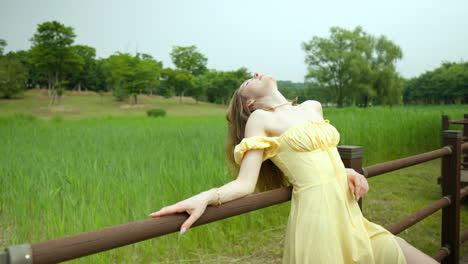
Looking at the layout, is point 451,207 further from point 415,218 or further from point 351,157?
point 351,157

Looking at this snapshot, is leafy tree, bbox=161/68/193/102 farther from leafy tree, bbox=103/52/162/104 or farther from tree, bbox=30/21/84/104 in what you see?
tree, bbox=30/21/84/104

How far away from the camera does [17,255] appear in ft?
1.96

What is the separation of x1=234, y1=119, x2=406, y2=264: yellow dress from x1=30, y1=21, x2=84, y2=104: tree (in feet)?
93.0

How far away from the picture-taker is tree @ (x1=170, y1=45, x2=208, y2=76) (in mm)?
53406

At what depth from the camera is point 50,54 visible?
1025 inches

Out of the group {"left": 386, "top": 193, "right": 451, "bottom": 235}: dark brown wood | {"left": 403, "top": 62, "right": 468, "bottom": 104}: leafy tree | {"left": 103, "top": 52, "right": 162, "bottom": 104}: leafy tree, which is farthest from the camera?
{"left": 103, "top": 52, "right": 162, "bottom": 104}: leafy tree

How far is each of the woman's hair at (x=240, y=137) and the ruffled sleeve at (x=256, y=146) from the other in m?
0.22

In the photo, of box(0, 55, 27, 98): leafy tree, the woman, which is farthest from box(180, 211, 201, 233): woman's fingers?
box(0, 55, 27, 98): leafy tree

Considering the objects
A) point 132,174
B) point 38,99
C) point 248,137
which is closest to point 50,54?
point 38,99

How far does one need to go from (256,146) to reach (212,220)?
0.33m

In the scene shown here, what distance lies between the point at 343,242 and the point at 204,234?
67.1 inches

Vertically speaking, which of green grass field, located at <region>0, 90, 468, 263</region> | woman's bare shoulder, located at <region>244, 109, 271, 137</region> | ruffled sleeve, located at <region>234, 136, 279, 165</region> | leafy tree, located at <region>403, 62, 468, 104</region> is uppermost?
leafy tree, located at <region>403, 62, 468, 104</region>

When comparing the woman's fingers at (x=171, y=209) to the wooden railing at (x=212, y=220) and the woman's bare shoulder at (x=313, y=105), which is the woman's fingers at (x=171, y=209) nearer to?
the wooden railing at (x=212, y=220)

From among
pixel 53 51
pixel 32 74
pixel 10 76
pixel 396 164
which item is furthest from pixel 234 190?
pixel 32 74
